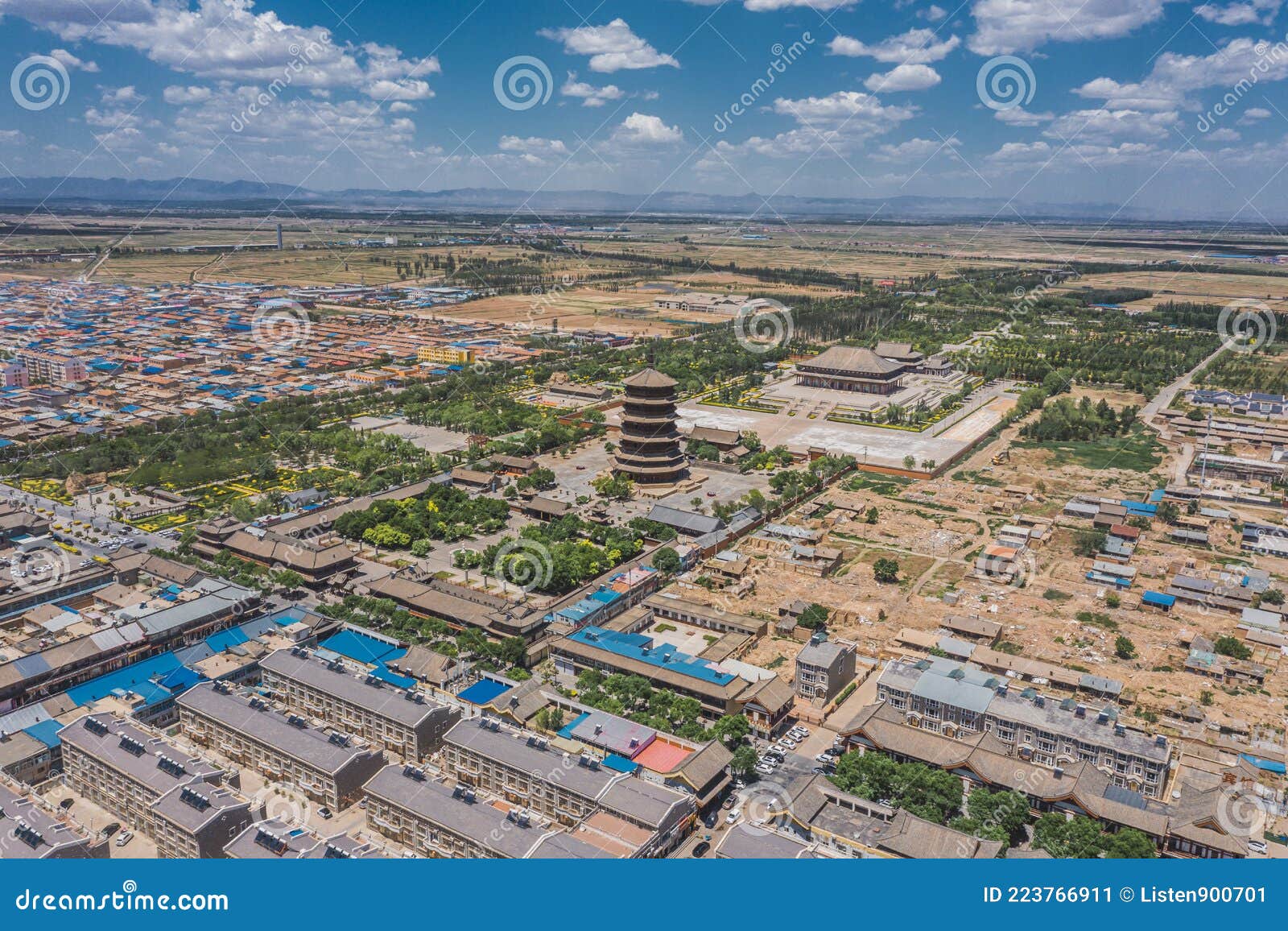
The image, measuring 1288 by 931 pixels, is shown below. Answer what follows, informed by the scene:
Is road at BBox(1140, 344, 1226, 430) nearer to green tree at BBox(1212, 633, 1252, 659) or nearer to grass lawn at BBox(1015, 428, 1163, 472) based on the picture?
grass lawn at BBox(1015, 428, 1163, 472)

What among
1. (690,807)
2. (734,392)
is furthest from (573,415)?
(690,807)

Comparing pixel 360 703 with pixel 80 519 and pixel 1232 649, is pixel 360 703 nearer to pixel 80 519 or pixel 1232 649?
pixel 80 519

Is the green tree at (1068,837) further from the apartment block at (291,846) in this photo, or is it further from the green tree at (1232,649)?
the apartment block at (291,846)

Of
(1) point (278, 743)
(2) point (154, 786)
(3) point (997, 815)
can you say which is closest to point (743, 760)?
(3) point (997, 815)

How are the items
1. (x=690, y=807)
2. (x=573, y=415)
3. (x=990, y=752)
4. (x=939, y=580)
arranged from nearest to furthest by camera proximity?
(x=690, y=807), (x=990, y=752), (x=939, y=580), (x=573, y=415)

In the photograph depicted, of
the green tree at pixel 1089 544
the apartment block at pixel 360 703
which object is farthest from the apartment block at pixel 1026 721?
the green tree at pixel 1089 544

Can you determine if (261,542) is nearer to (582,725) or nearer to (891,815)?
(582,725)
